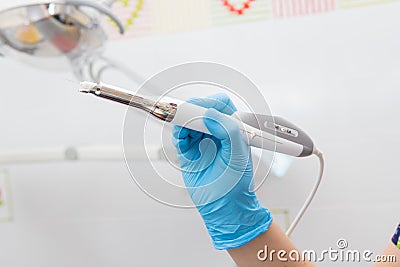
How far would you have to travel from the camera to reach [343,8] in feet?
3.94

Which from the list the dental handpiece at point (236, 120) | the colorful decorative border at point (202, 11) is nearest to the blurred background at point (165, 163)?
the colorful decorative border at point (202, 11)

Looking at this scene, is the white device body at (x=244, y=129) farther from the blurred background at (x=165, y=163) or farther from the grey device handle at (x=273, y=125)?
the blurred background at (x=165, y=163)

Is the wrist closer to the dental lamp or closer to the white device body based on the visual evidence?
the white device body

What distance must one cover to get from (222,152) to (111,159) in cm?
49

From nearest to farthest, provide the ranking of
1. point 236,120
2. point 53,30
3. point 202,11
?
1. point 236,120
2. point 53,30
3. point 202,11

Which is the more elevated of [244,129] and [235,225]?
[244,129]

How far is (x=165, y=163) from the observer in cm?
101

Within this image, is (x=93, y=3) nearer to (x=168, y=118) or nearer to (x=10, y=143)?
(x=168, y=118)

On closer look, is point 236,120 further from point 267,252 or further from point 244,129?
point 267,252

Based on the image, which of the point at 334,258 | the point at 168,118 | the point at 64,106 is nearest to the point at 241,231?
the point at 168,118

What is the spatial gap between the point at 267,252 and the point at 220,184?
15 cm

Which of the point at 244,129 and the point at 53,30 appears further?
the point at 53,30

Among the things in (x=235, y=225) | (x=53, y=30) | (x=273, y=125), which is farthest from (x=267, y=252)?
(x=53, y=30)

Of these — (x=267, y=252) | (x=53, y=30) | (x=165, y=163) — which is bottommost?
(x=267, y=252)
